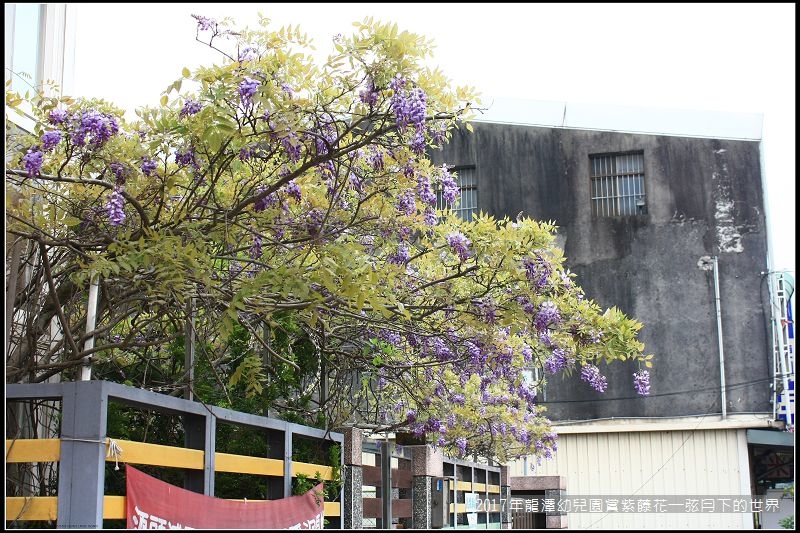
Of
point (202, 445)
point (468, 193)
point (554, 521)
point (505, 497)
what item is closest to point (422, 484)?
point (202, 445)

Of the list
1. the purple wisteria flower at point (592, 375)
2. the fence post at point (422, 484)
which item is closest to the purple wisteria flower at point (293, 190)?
the purple wisteria flower at point (592, 375)

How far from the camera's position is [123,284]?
23.0 ft

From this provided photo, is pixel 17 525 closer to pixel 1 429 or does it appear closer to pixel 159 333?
pixel 1 429

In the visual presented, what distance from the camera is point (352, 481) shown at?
966 centimetres

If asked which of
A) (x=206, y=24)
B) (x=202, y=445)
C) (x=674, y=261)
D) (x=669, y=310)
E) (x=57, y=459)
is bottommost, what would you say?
(x=57, y=459)

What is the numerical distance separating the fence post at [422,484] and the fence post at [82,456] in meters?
6.56

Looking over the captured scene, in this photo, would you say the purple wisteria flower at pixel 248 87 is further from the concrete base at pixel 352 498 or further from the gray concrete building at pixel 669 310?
the gray concrete building at pixel 669 310

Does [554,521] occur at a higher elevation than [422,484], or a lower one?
lower

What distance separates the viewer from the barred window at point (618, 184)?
77.7 feet

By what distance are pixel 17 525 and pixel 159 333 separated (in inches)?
125

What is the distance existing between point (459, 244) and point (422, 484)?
499 centimetres

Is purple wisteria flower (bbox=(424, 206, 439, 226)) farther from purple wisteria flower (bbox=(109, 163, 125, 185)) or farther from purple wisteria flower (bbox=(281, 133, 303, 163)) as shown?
purple wisteria flower (bbox=(109, 163, 125, 185))

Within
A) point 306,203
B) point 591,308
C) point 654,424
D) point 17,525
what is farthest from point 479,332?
point 654,424

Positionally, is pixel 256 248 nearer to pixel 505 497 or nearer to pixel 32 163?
pixel 32 163
